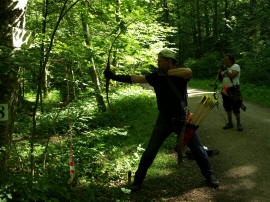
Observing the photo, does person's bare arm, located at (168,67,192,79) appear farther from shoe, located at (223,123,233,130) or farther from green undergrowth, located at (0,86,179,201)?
shoe, located at (223,123,233,130)

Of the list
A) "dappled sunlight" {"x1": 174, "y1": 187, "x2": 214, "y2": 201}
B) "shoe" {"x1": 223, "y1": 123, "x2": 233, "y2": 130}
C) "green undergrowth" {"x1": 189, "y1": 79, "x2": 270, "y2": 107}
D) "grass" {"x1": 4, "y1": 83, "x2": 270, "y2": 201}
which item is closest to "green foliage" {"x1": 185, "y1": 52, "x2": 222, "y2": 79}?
"green undergrowth" {"x1": 189, "y1": 79, "x2": 270, "y2": 107}

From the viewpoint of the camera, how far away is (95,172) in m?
4.43

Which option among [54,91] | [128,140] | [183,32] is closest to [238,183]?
[128,140]

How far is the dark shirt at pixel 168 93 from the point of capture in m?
3.52

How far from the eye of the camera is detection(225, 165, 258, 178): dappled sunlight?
4.18m

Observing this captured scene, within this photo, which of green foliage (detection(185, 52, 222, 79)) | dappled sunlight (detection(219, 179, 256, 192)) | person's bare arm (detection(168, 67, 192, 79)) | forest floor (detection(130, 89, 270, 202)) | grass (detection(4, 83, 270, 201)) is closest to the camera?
person's bare arm (detection(168, 67, 192, 79))

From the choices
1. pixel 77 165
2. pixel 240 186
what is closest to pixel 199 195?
pixel 240 186

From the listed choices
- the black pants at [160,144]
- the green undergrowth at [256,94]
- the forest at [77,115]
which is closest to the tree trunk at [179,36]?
the green undergrowth at [256,94]

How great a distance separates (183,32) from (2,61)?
107ft

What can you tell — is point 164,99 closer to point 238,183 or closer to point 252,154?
point 238,183

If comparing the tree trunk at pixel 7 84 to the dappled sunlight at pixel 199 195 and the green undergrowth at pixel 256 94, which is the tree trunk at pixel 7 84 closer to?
the dappled sunlight at pixel 199 195

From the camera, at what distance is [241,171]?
4289mm

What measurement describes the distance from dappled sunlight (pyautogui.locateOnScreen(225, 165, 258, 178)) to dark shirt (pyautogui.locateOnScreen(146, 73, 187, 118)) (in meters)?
1.71

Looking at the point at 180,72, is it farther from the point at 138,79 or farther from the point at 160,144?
the point at 160,144
